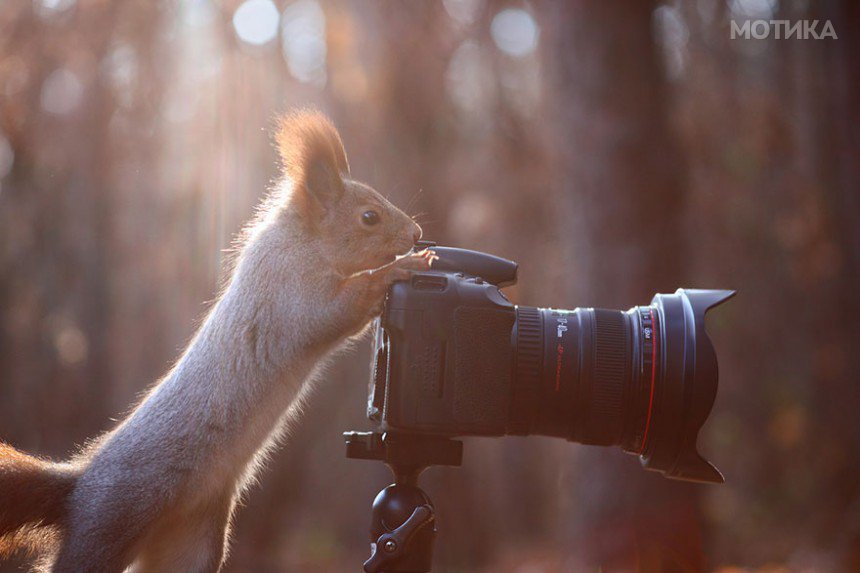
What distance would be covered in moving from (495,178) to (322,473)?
444 cm

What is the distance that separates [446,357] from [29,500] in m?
1.27

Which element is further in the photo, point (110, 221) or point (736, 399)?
point (736, 399)

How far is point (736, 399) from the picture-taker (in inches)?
547

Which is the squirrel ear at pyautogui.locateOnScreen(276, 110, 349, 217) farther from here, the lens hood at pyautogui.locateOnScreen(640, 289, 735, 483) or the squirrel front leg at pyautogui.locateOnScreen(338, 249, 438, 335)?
the lens hood at pyautogui.locateOnScreen(640, 289, 735, 483)

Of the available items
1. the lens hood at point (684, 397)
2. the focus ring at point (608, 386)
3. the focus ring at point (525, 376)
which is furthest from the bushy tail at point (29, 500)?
the lens hood at point (684, 397)

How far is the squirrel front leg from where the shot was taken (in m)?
2.27

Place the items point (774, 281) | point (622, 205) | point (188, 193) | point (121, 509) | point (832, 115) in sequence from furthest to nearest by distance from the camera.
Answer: point (774, 281), point (188, 193), point (832, 115), point (622, 205), point (121, 509)

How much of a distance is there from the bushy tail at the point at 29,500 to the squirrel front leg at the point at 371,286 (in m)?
0.96

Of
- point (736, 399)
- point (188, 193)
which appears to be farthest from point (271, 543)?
point (736, 399)

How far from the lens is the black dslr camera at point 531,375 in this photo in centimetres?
213

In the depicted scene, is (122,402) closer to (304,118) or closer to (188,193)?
(188,193)

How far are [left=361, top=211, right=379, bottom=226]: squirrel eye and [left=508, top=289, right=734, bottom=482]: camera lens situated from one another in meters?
0.71

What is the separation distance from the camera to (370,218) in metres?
2.71

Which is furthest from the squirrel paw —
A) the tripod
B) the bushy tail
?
the bushy tail
